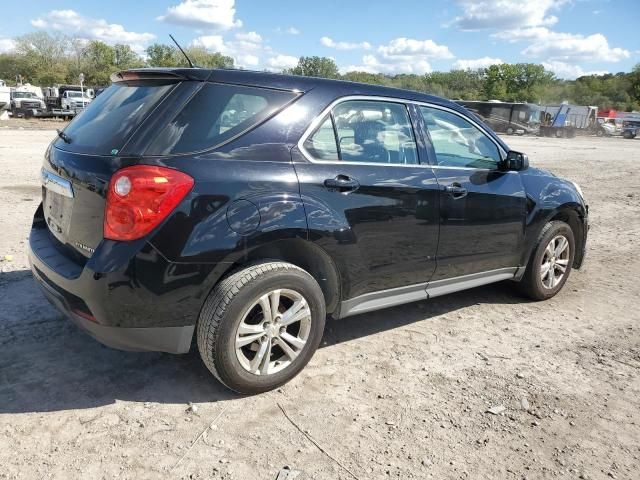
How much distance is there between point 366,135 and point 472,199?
3.36ft

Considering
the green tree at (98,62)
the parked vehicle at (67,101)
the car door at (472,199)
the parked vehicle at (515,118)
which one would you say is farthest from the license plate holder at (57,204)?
the green tree at (98,62)

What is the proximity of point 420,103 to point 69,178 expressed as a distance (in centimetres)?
237

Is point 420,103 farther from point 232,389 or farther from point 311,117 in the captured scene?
point 232,389

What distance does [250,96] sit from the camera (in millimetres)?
3035

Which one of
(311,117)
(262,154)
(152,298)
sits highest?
(311,117)

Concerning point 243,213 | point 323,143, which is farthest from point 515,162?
point 243,213

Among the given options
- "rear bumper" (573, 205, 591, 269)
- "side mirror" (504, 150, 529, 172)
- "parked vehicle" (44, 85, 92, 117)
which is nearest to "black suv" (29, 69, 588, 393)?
"side mirror" (504, 150, 529, 172)

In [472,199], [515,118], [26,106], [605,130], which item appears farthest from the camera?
[605,130]

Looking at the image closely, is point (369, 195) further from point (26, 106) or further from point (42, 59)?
point (42, 59)

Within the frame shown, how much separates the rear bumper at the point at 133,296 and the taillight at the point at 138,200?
8 centimetres

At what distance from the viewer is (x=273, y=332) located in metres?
3.06

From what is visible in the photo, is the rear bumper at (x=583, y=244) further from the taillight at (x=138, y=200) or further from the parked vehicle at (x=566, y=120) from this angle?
the parked vehicle at (x=566, y=120)

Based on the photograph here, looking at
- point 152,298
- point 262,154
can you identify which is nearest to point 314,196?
point 262,154

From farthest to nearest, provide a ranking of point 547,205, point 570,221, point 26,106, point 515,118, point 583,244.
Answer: point 515,118
point 26,106
point 583,244
point 570,221
point 547,205
